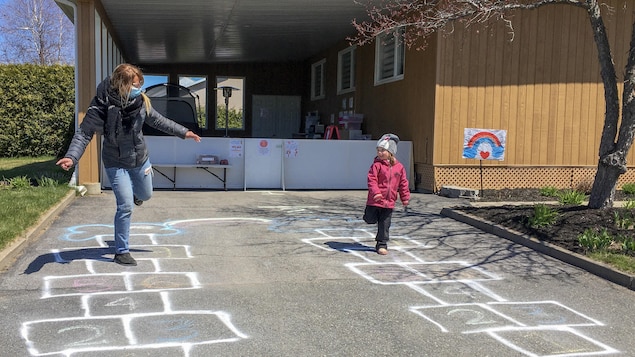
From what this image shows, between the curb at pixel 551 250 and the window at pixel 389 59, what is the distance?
17.1ft

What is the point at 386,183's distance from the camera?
20.7 ft

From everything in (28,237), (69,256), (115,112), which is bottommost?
(69,256)

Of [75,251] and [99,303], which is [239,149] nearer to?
[75,251]

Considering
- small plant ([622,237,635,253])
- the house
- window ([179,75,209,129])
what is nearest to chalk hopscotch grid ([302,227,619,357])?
small plant ([622,237,635,253])

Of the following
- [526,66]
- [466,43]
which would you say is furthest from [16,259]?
[526,66]

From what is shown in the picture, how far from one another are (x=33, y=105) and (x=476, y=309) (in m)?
15.9

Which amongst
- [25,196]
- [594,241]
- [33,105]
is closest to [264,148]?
[25,196]

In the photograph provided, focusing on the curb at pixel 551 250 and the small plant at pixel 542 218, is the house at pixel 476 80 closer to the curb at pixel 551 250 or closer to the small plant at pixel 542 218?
the curb at pixel 551 250

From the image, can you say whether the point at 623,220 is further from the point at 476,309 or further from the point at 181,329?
the point at 181,329

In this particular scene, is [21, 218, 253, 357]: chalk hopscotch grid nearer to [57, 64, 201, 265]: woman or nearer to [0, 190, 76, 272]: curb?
[57, 64, 201, 265]: woman

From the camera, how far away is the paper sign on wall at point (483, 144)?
36.3 feet

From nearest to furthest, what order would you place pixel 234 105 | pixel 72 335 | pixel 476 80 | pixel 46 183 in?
1. pixel 72 335
2. pixel 46 183
3. pixel 476 80
4. pixel 234 105

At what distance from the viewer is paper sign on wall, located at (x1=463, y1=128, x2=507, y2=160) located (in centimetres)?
1105

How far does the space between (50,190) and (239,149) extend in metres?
3.67
